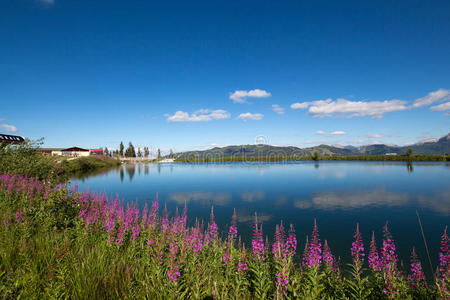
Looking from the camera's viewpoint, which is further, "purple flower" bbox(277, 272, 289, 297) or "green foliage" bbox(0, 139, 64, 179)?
"green foliage" bbox(0, 139, 64, 179)

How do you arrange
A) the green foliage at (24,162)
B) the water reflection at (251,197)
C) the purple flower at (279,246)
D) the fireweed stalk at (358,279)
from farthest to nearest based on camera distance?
Answer: 1. the water reflection at (251,197)
2. the green foliage at (24,162)
3. the purple flower at (279,246)
4. the fireweed stalk at (358,279)

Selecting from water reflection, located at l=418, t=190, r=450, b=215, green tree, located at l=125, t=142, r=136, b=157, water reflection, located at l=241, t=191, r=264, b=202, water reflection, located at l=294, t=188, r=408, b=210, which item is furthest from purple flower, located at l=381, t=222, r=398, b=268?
green tree, located at l=125, t=142, r=136, b=157

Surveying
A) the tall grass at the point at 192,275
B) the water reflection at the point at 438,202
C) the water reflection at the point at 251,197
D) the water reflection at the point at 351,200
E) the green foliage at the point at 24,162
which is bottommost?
the water reflection at the point at 438,202

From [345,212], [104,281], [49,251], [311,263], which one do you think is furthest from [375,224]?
[49,251]

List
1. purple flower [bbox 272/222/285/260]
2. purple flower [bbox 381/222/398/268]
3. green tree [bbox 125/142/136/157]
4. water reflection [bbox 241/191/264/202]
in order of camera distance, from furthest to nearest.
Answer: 1. green tree [bbox 125/142/136/157]
2. water reflection [bbox 241/191/264/202]
3. purple flower [bbox 272/222/285/260]
4. purple flower [bbox 381/222/398/268]

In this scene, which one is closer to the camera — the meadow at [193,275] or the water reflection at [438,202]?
the meadow at [193,275]

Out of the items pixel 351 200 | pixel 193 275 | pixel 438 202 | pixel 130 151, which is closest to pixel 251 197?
pixel 351 200

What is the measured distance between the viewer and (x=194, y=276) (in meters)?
5.14

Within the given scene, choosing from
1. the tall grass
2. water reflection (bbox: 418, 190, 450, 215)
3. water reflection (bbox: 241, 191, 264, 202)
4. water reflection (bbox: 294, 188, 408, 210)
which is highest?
the tall grass

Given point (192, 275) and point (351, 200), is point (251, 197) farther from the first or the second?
point (192, 275)

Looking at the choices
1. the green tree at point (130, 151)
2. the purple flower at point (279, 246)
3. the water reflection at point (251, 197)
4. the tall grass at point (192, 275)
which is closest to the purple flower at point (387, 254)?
the tall grass at point (192, 275)

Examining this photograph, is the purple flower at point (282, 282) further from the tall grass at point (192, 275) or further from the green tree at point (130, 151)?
the green tree at point (130, 151)

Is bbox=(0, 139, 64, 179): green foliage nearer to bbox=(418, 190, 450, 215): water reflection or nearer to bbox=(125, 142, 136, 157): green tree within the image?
bbox=(418, 190, 450, 215): water reflection

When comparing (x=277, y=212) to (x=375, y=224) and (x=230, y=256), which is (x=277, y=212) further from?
(x=230, y=256)
